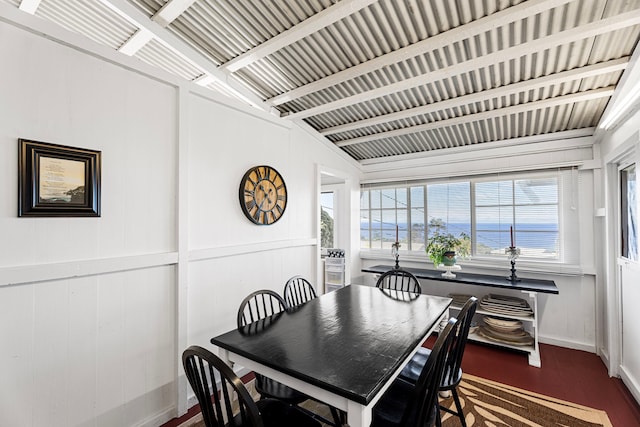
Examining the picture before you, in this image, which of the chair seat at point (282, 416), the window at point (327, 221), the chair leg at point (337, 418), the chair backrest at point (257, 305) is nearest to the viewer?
the chair seat at point (282, 416)

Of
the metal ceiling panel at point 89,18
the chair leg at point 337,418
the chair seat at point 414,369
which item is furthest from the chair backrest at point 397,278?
the metal ceiling panel at point 89,18

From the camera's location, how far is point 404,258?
4.27 m

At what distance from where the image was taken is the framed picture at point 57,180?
5.22ft

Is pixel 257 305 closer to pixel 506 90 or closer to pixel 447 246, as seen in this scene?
pixel 447 246

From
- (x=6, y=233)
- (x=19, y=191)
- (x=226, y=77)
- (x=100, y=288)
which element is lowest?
(x=100, y=288)

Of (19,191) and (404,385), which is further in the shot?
(404,385)

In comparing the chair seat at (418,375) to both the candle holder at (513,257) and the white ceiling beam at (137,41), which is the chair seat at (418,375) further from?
the white ceiling beam at (137,41)

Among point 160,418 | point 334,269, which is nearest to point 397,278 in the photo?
point 334,269

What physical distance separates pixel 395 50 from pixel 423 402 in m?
2.33

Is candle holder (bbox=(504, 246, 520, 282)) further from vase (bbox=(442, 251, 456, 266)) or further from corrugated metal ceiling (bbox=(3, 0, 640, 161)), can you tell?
corrugated metal ceiling (bbox=(3, 0, 640, 161))

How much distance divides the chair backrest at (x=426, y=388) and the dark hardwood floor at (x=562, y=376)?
5.73 ft

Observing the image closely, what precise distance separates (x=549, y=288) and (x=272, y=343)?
2.94 metres

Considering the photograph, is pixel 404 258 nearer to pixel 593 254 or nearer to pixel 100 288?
pixel 593 254

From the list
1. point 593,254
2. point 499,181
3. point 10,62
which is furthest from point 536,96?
point 10,62
